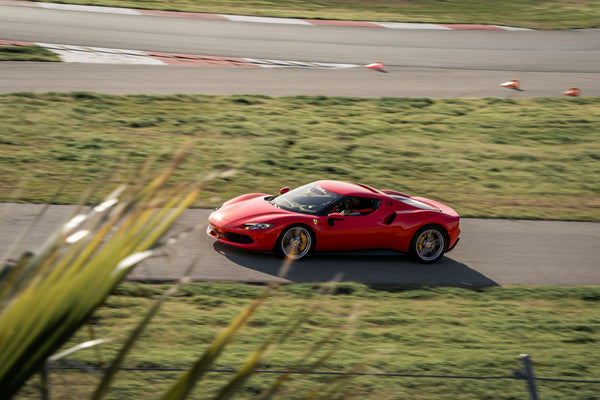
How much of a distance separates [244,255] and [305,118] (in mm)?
9102

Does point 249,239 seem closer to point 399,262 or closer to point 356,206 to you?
point 356,206

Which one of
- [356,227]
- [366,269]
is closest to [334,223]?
[356,227]

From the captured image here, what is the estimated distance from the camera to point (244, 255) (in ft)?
36.2

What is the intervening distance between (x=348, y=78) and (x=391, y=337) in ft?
54.1

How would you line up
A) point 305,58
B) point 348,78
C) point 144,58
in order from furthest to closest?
point 305,58 < point 348,78 < point 144,58

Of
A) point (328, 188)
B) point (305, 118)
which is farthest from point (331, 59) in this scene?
point (328, 188)

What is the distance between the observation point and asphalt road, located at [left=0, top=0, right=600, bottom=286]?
10891mm

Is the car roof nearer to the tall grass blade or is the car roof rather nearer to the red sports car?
the red sports car

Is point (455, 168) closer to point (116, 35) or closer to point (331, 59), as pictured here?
point (331, 59)

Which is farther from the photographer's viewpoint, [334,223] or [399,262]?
[399,262]

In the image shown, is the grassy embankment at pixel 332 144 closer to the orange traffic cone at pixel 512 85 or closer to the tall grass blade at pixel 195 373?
the orange traffic cone at pixel 512 85

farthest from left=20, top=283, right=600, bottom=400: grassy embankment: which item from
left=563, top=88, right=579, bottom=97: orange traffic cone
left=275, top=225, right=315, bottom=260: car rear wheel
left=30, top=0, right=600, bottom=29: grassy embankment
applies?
left=30, top=0, right=600, bottom=29: grassy embankment

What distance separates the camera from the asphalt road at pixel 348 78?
10.9 m

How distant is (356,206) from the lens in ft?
37.6
